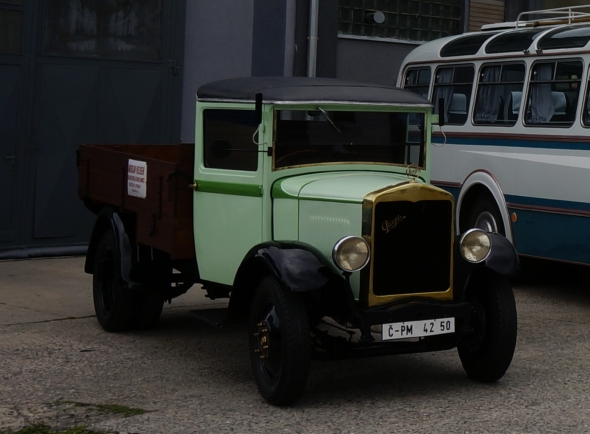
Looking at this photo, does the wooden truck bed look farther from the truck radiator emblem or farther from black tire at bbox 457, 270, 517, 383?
black tire at bbox 457, 270, 517, 383

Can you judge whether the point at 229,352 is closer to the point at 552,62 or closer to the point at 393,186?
the point at 393,186

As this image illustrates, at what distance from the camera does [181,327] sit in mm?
8930

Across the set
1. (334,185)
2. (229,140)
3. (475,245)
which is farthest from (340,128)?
(475,245)

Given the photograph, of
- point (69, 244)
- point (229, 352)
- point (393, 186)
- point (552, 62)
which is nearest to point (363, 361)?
point (229, 352)

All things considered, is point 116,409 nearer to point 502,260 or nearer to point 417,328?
point 417,328

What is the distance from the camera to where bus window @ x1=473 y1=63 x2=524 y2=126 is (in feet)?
36.9

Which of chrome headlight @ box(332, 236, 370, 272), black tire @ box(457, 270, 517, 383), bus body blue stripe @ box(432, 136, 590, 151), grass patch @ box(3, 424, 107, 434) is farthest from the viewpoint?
bus body blue stripe @ box(432, 136, 590, 151)

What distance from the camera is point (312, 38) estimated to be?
48.1 feet

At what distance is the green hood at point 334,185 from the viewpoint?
6750 millimetres

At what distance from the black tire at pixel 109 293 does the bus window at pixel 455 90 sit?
4.69m

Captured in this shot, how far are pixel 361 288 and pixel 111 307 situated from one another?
2624mm

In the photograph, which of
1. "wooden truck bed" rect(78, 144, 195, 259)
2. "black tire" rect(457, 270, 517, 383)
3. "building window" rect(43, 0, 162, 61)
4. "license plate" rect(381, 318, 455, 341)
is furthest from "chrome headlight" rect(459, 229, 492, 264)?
"building window" rect(43, 0, 162, 61)

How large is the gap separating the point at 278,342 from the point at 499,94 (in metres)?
5.82

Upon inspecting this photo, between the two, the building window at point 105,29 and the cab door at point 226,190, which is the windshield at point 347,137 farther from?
the building window at point 105,29
